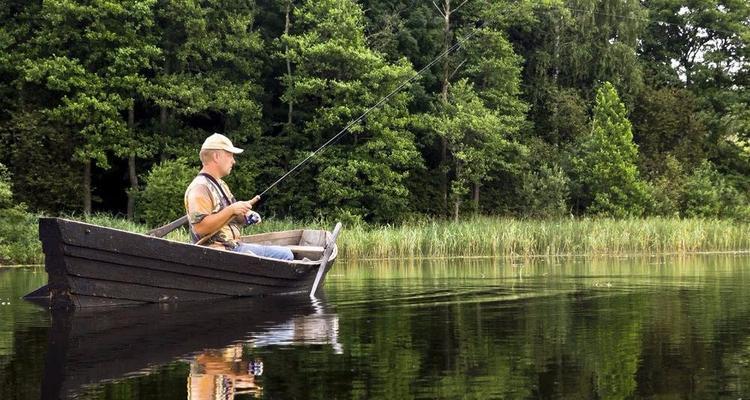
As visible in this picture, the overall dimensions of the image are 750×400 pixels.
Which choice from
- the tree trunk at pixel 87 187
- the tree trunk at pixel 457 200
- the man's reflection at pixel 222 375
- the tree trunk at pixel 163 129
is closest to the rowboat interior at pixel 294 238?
the man's reflection at pixel 222 375

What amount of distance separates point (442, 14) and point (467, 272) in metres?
28.6

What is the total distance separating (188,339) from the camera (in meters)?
8.41

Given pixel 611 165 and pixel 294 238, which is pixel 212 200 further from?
pixel 611 165

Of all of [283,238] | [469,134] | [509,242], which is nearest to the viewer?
[283,238]

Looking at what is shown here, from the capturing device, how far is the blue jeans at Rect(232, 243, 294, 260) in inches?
497

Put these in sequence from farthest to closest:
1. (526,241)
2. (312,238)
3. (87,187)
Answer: (87,187) < (526,241) < (312,238)

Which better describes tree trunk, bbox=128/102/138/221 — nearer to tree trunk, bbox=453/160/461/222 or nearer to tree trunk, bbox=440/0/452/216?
tree trunk, bbox=440/0/452/216

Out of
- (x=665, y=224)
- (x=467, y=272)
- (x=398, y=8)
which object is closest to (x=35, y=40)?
(x=398, y=8)

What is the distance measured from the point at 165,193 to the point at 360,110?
7.54 m

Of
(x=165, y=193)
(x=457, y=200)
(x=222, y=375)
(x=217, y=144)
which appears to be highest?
(x=457, y=200)

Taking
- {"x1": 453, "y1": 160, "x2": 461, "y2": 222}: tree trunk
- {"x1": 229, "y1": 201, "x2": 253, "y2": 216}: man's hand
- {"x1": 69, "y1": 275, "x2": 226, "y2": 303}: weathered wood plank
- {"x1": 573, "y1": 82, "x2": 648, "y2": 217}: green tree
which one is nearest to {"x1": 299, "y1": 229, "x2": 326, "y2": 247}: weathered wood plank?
{"x1": 69, "y1": 275, "x2": 226, "y2": 303}: weathered wood plank

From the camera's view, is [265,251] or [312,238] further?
[312,238]

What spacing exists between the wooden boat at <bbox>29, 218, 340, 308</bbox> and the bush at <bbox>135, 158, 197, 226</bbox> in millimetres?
22791

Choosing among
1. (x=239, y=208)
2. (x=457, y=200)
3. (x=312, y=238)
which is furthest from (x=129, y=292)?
(x=457, y=200)
